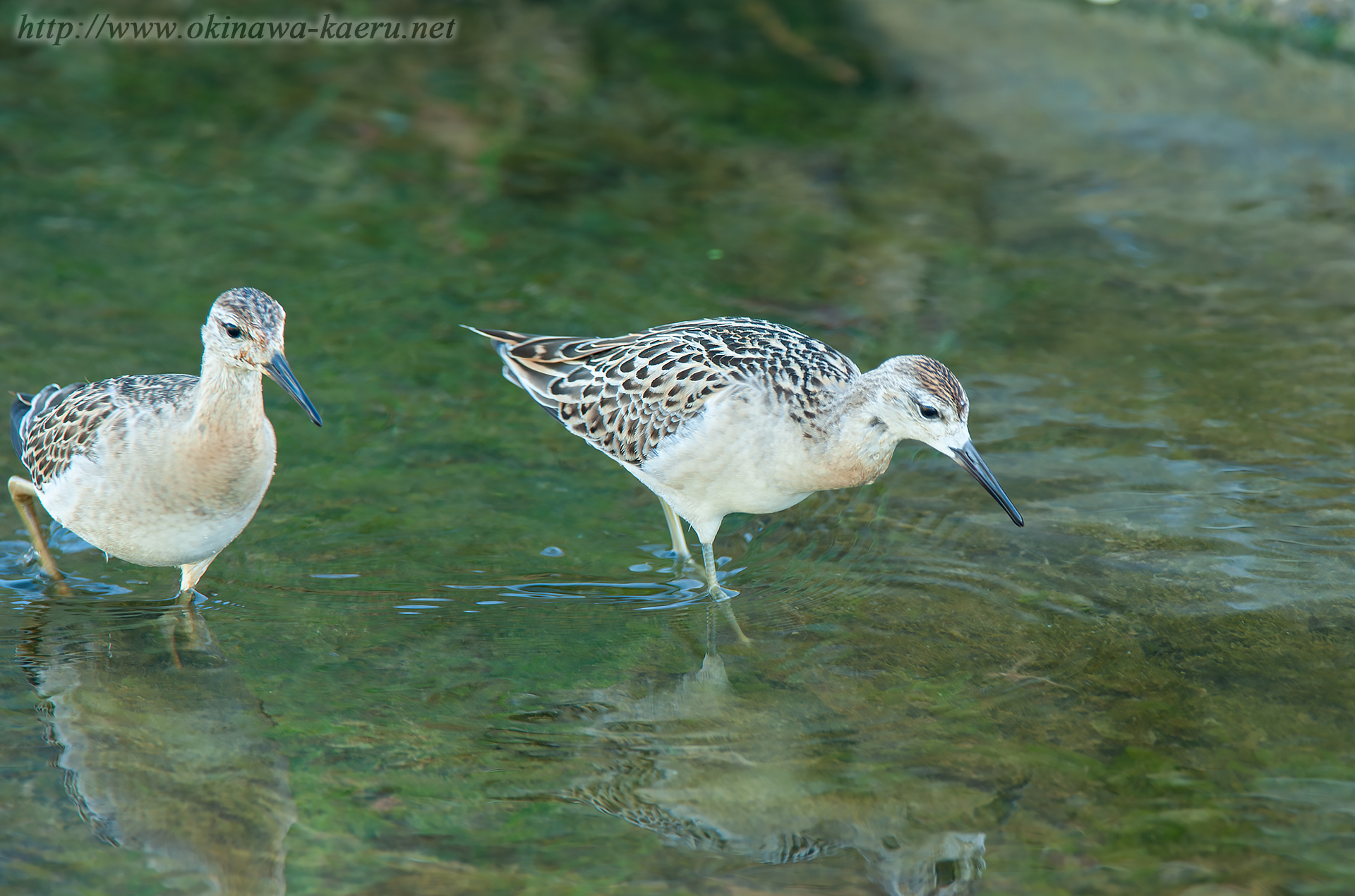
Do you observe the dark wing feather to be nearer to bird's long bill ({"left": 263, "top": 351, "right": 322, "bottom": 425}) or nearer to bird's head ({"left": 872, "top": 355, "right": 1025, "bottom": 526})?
bird's long bill ({"left": 263, "top": 351, "right": 322, "bottom": 425})

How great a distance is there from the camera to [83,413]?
6.83 metres

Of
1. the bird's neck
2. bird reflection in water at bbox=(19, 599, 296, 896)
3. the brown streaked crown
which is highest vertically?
the brown streaked crown

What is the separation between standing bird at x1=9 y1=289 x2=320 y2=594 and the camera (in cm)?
622

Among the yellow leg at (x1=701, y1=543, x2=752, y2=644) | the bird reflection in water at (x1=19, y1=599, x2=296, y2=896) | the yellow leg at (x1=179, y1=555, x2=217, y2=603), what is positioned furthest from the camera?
the yellow leg at (x1=701, y1=543, x2=752, y2=644)

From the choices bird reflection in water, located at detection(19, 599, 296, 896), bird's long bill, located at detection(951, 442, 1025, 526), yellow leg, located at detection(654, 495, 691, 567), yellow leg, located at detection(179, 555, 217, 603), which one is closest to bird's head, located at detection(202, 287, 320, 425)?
yellow leg, located at detection(179, 555, 217, 603)

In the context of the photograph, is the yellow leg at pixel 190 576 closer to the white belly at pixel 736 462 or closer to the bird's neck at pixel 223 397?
the bird's neck at pixel 223 397

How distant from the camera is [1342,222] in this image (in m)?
11.4

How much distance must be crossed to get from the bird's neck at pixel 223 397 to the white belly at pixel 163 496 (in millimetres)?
130

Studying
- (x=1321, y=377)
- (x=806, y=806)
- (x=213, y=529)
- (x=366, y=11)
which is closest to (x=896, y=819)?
(x=806, y=806)

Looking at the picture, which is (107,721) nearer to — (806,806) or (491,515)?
(491,515)

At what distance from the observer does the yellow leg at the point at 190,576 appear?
7016 mm

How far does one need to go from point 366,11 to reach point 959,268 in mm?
7952

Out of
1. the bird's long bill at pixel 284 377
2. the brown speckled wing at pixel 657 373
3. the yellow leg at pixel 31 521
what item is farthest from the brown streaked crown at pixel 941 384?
the yellow leg at pixel 31 521

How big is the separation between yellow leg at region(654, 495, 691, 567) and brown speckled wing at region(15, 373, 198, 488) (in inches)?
113
